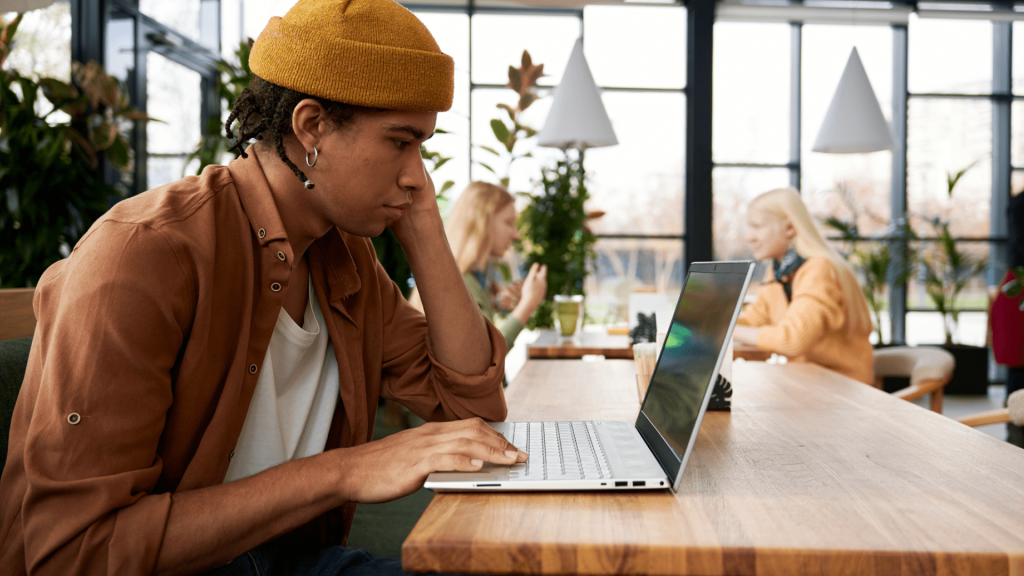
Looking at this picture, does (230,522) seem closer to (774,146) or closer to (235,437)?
(235,437)

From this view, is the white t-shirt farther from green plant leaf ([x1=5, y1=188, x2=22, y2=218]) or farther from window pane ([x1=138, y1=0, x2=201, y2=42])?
window pane ([x1=138, y1=0, x2=201, y2=42])

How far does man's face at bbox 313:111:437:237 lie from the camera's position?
3.44ft

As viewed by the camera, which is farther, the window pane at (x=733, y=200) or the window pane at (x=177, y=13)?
the window pane at (x=733, y=200)

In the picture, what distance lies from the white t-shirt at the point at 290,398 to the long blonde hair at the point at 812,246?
241 centimetres

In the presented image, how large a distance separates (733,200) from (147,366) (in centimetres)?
619

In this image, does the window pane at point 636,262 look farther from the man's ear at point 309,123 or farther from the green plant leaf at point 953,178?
the man's ear at point 309,123

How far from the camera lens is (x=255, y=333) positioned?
40.5 inches

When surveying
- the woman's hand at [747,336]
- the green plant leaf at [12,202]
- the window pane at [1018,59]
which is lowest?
the woman's hand at [747,336]

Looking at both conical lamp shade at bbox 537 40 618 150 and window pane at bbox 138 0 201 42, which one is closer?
conical lamp shade at bbox 537 40 618 150

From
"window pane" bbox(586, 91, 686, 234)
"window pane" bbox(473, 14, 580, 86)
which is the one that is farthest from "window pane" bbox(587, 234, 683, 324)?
"window pane" bbox(473, 14, 580, 86)

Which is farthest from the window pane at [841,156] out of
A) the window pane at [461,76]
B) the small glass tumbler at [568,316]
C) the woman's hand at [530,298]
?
the woman's hand at [530,298]

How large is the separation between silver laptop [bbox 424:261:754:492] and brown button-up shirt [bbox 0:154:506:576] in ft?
1.08

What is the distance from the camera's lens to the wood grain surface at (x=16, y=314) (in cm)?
124

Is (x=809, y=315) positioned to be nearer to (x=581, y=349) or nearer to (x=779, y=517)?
(x=581, y=349)
